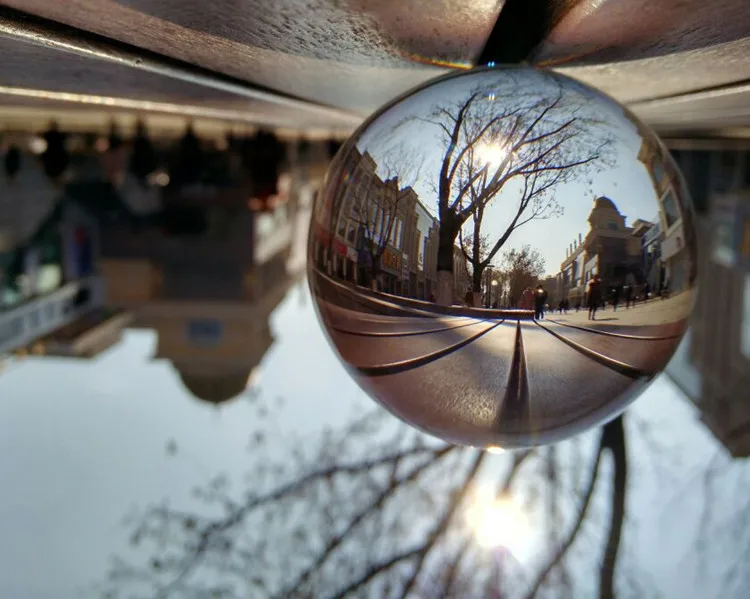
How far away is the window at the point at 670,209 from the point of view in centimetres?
84

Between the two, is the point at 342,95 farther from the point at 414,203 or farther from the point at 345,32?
the point at 414,203

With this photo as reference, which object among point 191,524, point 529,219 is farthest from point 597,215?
point 191,524

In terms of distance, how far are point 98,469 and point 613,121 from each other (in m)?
2.91

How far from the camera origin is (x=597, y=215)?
768 mm

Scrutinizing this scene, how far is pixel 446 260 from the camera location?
78 centimetres

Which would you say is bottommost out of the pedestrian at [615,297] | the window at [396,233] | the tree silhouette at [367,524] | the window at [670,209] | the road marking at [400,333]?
the tree silhouette at [367,524]

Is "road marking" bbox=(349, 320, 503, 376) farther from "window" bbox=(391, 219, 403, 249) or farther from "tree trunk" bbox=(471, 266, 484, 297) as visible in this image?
"window" bbox=(391, 219, 403, 249)

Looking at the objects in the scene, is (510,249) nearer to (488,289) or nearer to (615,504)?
(488,289)

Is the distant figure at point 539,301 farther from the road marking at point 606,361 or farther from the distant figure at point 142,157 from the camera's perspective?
the distant figure at point 142,157

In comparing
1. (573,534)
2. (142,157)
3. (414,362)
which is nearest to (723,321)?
(573,534)

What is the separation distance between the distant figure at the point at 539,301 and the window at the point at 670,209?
21 centimetres

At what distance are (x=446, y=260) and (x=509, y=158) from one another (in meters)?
0.14

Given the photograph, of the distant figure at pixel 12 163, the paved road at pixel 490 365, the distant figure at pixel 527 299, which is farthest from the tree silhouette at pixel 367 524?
the distant figure at pixel 12 163

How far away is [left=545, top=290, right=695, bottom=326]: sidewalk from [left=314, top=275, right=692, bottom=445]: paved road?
0.03 ft
